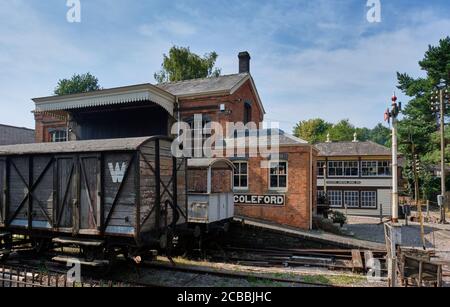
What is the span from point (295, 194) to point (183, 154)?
6980 mm

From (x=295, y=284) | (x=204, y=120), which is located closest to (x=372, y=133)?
(x=204, y=120)

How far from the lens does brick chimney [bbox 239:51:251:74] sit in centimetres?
2317

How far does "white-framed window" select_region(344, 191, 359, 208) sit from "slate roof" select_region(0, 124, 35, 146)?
113 feet

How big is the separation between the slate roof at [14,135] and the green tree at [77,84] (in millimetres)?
16881

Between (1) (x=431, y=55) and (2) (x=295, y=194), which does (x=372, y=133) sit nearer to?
(1) (x=431, y=55)

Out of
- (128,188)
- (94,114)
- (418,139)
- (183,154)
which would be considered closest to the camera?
(128,188)

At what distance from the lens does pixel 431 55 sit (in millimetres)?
30734

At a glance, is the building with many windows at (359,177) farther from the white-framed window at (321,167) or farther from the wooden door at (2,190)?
the wooden door at (2,190)

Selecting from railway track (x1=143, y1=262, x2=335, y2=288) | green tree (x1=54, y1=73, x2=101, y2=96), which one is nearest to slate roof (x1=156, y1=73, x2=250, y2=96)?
railway track (x1=143, y1=262, x2=335, y2=288)

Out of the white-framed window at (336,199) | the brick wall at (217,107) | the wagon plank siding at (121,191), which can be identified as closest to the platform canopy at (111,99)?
the brick wall at (217,107)

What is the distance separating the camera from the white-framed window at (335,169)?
2858 cm

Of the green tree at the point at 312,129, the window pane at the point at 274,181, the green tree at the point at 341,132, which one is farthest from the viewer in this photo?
the green tree at the point at 341,132

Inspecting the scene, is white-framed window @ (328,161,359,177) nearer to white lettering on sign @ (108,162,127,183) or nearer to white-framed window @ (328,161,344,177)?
white-framed window @ (328,161,344,177)
